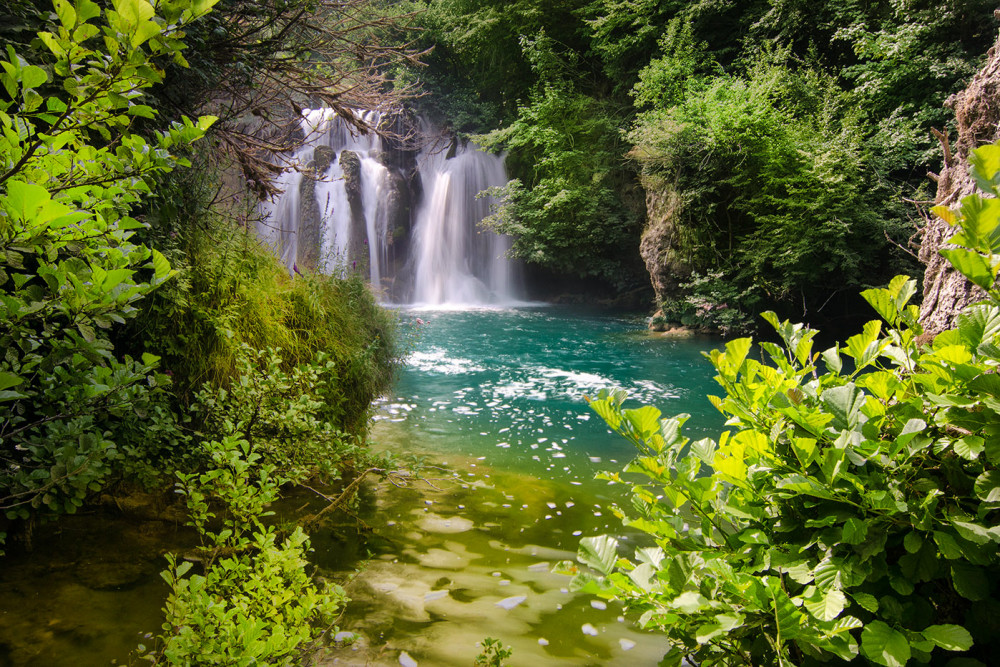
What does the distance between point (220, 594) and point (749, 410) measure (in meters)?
1.77

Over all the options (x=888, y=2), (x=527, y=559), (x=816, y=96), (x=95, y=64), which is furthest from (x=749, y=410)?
(x=888, y=2)

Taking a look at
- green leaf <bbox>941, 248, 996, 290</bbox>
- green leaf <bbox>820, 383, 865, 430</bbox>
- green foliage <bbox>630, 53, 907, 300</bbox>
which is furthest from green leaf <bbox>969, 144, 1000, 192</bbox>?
green foliage <bbox>630, 53, 907, 300</bbox>

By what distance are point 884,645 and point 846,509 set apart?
26cm

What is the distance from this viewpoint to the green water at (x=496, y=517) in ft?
7.92

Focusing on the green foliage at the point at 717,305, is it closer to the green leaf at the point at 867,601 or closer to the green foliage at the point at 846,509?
the green foliage at the point at 846,509

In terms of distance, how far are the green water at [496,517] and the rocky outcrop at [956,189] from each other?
6.56ft

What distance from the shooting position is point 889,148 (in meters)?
11.0

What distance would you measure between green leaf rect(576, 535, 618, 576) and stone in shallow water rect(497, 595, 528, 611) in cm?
158

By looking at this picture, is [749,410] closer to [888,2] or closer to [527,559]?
[527,559]

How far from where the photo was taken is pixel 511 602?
2.73 metres

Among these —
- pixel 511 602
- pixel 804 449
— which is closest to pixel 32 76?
pixel 804 449

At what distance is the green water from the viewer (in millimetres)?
2414

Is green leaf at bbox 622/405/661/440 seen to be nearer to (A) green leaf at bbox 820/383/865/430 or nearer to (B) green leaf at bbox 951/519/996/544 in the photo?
(A) green leaf at bbox 820/383/865/430

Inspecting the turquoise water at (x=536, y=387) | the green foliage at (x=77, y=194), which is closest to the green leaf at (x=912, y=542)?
the green foliage at (x=77, y=194)
